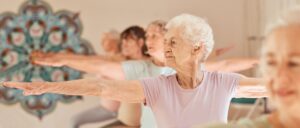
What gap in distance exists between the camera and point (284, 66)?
0.81 m

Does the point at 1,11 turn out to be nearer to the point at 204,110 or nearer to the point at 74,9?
the point at 74,9

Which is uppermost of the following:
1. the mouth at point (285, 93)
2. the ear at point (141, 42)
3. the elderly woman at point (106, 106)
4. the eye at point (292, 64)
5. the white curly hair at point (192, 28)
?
the white curly hair at point (192, 28)

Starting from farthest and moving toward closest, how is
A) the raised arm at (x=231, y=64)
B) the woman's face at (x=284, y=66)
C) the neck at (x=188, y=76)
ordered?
the raised arm at (x=231, y=64)
the neck at (x=188, y=76)
the woman's face at (x=284, y=66)

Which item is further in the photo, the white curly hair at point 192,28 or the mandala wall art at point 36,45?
the mandala wall art at point 36,45

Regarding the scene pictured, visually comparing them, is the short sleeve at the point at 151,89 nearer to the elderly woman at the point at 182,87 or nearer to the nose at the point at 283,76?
the elderly woman at the point at 182,87

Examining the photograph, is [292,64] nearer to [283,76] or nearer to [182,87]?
[283,76]

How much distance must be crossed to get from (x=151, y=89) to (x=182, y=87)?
11 cm

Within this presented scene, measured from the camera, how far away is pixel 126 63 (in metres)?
2.77

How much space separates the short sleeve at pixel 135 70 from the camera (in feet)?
8.32

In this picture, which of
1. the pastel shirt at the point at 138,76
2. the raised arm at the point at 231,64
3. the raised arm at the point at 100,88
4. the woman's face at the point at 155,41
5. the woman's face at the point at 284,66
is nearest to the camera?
the woman's face at the point at 284,66

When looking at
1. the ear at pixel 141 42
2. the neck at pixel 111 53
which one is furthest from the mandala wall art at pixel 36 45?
the ear at pixel 141 42

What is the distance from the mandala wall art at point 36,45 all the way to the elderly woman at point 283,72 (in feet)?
10.2

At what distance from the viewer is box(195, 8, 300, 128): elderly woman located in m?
0.81

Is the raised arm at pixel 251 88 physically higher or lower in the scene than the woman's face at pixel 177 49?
lower
